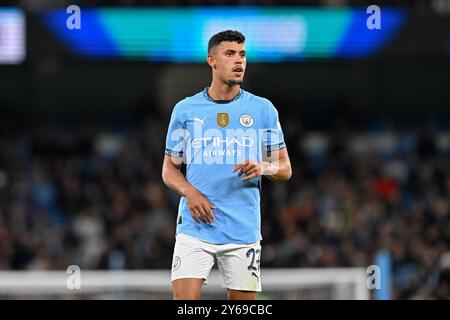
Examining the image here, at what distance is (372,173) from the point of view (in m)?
14.5

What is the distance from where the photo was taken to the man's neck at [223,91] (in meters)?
4.99

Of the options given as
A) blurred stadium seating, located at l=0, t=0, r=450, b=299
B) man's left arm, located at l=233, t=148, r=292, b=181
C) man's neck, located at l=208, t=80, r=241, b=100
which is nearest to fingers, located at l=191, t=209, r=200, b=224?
man's left arm, located at l=233, t=148, r=292, b=181

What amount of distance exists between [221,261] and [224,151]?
0.56m

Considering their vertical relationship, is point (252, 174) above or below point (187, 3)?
below

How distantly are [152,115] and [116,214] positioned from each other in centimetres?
223

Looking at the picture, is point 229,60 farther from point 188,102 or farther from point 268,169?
point 268,169

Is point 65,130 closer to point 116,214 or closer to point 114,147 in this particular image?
point 114,147

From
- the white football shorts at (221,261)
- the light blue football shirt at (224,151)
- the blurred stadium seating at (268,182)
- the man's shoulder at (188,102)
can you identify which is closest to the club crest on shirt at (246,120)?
the light blue football shirt at (224,151)

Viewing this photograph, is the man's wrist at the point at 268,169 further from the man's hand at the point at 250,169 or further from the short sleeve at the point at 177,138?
the short sleeve at the point at 177,138

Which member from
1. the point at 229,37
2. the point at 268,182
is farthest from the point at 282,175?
the point at 268,182

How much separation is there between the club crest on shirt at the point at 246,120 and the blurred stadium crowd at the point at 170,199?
6.47 meters

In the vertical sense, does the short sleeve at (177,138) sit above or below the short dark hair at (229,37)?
below

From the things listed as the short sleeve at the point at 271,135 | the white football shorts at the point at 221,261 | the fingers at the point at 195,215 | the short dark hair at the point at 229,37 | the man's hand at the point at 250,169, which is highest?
the short dark hair at the point at 229,37

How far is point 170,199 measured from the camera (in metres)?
13.8
